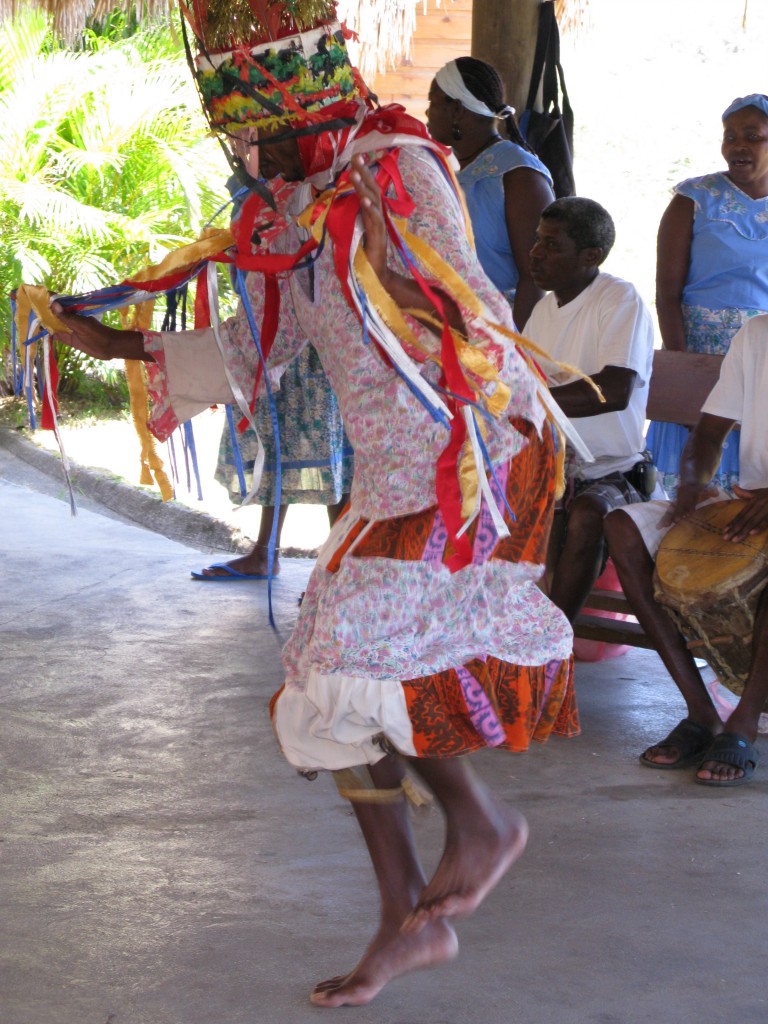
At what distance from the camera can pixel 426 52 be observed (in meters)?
10.3

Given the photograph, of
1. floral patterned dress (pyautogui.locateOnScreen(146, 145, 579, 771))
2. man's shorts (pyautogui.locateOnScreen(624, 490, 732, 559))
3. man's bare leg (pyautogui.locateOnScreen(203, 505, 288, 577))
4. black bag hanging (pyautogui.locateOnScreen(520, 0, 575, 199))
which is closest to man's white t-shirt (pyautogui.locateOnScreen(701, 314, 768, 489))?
man's shorts (pyautogui.locateOnScreen(624, 490, 732, 559))

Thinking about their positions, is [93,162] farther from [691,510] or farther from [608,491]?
[691,510]

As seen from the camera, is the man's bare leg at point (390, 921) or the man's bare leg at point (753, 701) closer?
the man's bare leg at point (390, 921)

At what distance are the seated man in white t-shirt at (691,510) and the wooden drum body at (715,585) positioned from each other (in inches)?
2.5

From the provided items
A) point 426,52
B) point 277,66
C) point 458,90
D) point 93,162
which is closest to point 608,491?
point 458,90

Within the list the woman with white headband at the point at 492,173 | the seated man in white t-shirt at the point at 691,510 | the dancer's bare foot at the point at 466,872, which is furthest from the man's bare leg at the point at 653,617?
the dancer's bare foot at the point at 466,872

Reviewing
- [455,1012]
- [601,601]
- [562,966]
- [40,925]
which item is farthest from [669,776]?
[40,925]

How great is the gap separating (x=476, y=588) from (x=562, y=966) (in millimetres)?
775

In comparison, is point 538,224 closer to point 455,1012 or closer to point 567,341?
point 567,341

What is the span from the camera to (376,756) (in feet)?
8.09

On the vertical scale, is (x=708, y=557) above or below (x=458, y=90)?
below

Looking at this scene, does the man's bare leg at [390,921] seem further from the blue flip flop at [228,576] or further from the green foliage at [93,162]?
the green foliage at [93,162]

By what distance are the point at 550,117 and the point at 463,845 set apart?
381 centimetres

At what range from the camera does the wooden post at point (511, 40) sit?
5617 millimetres
